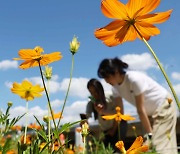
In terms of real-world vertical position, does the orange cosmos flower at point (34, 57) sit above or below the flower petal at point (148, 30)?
above

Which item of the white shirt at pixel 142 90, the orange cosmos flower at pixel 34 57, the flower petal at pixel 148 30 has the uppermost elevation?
the white shirt at pixel 142 90

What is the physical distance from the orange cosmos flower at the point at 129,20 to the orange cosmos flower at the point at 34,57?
0.63 feet

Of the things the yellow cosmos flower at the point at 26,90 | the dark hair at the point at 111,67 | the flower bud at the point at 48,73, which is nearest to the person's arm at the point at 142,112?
the dark hair at the point at 111,67

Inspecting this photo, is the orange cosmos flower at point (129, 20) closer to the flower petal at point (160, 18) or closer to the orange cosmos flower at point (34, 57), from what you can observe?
the flower petal at point (160, 18)

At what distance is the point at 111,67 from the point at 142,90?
302mm

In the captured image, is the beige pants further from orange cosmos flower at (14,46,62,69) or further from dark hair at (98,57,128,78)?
orange cosmos flower at (14,46,62,69)

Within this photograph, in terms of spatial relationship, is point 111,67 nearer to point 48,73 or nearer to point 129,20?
point 48,73

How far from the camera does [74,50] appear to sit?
2.16 feet

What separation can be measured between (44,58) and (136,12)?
0.24 meters

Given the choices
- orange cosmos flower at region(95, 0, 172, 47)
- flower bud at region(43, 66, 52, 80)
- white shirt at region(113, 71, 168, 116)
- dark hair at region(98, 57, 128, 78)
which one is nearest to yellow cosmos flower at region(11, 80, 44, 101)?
flower bud at region(43, 66, 52, 80)

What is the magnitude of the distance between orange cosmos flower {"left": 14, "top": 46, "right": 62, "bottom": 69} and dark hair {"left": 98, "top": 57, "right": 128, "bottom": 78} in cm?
170

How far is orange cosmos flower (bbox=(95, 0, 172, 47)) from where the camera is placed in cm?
46

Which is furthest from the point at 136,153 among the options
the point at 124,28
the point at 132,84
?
the point at 132,84

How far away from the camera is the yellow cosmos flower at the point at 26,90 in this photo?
959mm
